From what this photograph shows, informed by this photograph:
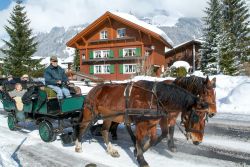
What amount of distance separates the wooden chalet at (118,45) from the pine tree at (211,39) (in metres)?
6.32

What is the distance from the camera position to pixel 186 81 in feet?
22.0

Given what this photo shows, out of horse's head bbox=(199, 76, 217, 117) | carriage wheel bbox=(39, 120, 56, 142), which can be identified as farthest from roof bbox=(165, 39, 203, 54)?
horse's head bbox=(199, 76, 217, 117)

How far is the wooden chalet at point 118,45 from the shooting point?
42.3 meters

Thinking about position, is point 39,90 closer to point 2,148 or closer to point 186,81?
point 2,148

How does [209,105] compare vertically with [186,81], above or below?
below

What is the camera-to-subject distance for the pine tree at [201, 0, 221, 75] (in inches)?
1291

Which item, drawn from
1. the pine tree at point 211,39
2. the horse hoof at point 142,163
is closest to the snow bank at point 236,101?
the horse hoof at point 142,163

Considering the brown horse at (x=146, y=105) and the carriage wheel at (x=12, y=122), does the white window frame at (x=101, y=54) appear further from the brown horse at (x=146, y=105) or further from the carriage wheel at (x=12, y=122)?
the brown horse at (x=146, y=105)

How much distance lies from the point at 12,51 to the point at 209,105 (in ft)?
124

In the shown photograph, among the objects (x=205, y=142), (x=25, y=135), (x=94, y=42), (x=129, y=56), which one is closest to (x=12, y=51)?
(x=94, y=42)

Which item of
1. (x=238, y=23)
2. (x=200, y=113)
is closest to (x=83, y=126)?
(x=200, y=113)

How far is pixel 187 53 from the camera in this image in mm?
48781

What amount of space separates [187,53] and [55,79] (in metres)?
41.3

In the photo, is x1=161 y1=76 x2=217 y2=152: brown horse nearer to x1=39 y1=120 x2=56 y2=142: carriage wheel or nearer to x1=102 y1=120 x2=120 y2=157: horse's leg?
x1=102 y1=120 x2=120 y2=157: horse's leg
